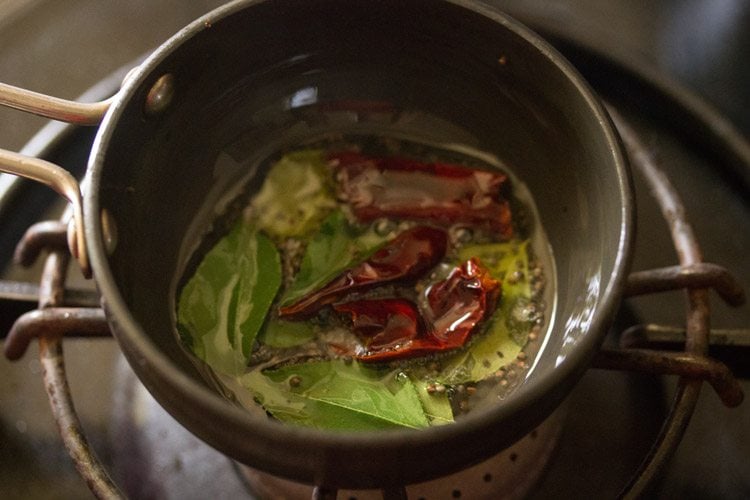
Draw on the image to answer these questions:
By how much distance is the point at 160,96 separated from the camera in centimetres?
56

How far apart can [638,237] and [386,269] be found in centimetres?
27

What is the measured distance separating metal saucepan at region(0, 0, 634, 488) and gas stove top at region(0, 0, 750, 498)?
11 centimetres

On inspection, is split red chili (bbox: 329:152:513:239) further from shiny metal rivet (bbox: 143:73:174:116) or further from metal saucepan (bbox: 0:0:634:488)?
shiny metal rivet (bbox: 143:73:174:116)

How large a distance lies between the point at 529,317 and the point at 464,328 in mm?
57

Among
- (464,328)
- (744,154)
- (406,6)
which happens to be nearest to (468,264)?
(464,328)

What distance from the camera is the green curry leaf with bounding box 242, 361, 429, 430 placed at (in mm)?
525

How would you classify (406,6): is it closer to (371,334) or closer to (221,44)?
(221,44)

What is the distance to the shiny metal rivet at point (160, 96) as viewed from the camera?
1.77ft

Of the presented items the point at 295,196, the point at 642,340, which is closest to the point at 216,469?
the point at 295,196

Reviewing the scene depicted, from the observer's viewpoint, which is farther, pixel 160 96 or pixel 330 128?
pixel 330 128

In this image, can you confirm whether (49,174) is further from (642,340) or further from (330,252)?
(642,340)

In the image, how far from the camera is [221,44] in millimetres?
580

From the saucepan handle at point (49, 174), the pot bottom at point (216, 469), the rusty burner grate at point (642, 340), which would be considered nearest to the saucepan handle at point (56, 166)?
the saucepan handle at point (49, 174)

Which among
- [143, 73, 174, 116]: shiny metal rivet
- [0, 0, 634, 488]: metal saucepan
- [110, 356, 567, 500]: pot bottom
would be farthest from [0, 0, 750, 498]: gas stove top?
[143, 73, 174, 116]: shiny metal rivet
